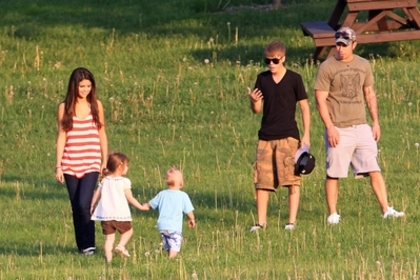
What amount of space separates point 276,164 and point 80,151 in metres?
1.81

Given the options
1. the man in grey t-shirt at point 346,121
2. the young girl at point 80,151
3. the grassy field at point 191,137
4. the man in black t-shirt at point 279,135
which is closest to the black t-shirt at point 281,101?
the man in black t-shirt at point 279,135

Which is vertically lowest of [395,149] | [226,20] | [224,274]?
[224,274]

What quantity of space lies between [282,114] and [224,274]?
2355 mm

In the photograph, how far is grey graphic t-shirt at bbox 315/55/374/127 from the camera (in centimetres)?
1027

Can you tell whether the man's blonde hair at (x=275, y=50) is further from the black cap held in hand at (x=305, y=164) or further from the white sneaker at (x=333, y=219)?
the white sneaker at (x=333, y=219)

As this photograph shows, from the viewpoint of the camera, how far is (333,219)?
403 inches

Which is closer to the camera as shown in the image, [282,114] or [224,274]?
[224,274]

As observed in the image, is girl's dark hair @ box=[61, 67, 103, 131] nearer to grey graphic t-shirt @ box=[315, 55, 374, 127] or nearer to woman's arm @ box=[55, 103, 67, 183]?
woman's arm @ box=[55, 103, 67, 183]

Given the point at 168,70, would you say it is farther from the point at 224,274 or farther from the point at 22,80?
the point at 224,274

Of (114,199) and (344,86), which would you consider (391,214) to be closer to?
(344,86)

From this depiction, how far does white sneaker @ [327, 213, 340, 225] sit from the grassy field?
0.10 metres

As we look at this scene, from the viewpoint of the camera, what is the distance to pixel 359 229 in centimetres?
984

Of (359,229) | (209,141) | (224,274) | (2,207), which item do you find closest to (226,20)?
(209,141)

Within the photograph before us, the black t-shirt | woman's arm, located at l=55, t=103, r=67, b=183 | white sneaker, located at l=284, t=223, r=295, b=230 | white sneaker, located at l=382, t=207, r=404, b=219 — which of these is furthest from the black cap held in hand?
woman's arm, located at l=55, t=103, r=67, b=183
